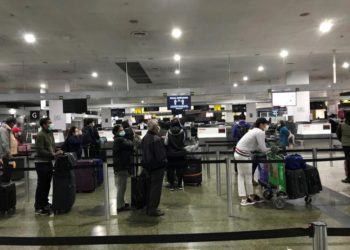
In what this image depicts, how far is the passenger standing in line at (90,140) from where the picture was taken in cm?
873

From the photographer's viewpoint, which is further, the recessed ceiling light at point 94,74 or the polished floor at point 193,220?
the recessed ceiling light at point 94,74

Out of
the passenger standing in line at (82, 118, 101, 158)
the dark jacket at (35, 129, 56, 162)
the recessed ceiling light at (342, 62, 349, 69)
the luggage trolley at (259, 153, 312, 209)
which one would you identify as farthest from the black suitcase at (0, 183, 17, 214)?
the recessed ceiling light at (342, 62, 349, 69)

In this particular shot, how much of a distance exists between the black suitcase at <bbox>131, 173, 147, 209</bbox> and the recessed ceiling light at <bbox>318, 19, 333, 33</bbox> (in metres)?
5.56

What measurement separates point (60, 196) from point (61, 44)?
16.2 feet

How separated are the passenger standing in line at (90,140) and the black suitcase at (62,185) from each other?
3282mm

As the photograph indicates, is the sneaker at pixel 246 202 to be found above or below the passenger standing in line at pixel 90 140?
below

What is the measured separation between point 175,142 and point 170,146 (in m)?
0.15

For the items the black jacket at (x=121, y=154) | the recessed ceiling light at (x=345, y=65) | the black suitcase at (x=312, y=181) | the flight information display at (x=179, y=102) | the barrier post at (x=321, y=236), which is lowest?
the black suitcase at (x=312, y=181)

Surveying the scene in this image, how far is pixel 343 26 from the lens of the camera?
7.78 metres

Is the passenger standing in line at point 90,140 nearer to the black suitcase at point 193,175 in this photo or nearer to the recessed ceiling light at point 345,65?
the black suitcase at point 193,175

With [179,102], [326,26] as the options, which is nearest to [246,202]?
[326,26]

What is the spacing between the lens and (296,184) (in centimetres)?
514

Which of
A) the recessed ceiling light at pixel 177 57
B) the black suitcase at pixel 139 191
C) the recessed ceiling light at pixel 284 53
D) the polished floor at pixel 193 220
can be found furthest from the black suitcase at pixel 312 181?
the recessed ceiling light at pixel 177 57

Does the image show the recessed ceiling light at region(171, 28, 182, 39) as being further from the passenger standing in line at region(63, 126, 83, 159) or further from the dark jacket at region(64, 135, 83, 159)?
the dark jacket at region(64, 135, 83, 159)
